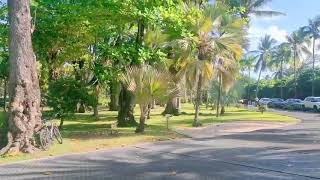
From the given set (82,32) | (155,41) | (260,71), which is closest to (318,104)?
(155,41)

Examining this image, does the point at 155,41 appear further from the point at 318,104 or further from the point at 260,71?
the point at 260,71

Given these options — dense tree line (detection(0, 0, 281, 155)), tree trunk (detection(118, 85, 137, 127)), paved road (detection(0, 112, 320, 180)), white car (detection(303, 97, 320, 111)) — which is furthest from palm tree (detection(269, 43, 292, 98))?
paved road (detection(0, 112, 320, 180))

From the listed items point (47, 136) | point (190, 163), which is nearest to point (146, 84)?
point (47, 136)

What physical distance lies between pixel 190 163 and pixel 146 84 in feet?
25.9

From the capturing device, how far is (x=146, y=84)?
19531 millimetres

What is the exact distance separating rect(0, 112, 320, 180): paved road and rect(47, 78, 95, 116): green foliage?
20.3 ft

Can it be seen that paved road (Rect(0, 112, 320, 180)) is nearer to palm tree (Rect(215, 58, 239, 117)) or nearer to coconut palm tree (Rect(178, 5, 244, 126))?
coconut palm tree (Rect(178, 5, 244, 126))

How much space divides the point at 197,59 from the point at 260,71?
224 ft

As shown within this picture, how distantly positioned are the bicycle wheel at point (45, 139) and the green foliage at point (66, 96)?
208 inches

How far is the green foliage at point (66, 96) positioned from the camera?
21281mm

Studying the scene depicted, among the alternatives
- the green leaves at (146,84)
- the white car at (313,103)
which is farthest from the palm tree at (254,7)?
the green leaves at (146,84)

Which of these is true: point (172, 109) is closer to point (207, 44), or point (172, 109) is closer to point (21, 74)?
point (207, 44)

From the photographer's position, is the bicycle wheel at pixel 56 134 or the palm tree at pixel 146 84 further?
the palm tree at pixel 146 84

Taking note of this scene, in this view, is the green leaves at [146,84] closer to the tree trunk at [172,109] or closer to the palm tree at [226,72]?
the palm tree at [226,72]
